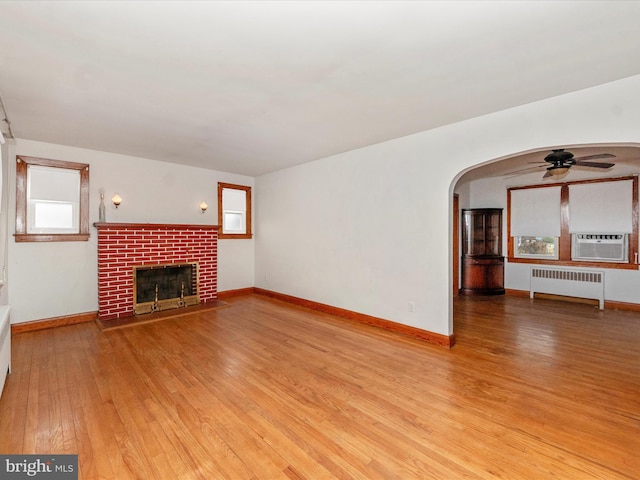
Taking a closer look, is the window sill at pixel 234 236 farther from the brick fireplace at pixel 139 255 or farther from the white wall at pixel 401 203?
the white wall at pixel 401 203

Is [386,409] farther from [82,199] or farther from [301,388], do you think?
[82,199]

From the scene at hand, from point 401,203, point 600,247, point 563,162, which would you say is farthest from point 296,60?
point 600,247

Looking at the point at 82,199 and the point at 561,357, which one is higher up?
the point at 82,199

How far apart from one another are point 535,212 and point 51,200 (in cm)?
862

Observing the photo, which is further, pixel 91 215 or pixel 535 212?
pixel 535 212

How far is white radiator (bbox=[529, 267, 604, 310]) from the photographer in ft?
17.8

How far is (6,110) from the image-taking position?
3.13 metres

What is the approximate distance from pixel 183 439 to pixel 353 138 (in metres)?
3.71

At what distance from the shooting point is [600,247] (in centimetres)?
555

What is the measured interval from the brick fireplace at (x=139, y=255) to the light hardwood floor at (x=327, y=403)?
33.0 inches

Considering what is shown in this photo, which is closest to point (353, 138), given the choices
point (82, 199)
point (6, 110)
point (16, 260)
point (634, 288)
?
point (6, 110)

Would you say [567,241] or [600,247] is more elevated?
[567,241]

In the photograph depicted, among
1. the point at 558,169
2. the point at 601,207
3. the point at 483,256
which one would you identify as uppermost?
the point at 558,169

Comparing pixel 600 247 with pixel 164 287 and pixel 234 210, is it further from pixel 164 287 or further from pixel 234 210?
pixel 164 287
